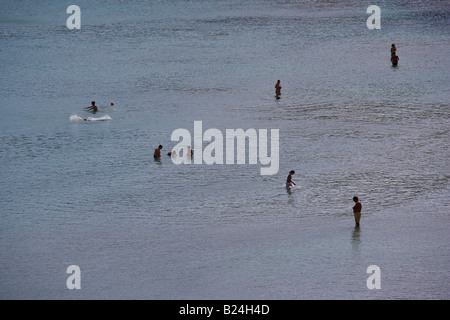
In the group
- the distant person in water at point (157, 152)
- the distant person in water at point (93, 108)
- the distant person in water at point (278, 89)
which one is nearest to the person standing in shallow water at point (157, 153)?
the distant person in water at point (157, 152)

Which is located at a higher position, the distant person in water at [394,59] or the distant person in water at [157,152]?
the distant person in water at [394,59]

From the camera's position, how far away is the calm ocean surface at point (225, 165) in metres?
30.1

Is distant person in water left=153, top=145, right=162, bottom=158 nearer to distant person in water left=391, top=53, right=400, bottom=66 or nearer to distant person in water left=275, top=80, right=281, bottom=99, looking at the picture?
distant person in water left=275, top=80, right=281, bottom=99

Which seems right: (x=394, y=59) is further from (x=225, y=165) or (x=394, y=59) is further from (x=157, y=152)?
(x=157, y=152)

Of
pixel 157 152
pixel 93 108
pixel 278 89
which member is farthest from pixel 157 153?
pixel 278 89

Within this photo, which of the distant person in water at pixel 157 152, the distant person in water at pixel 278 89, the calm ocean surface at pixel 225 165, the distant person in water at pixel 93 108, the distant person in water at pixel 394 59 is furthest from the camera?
the distant person in water at pixel 394 59

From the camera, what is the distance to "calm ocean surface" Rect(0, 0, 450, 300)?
30141mm

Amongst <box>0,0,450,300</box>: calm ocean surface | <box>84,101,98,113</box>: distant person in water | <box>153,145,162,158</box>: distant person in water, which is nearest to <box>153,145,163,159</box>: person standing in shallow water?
<box>153,145,162,158</box>: distant person in water

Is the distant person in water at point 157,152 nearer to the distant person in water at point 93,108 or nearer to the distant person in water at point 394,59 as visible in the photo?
the distant person in water at point 93,108

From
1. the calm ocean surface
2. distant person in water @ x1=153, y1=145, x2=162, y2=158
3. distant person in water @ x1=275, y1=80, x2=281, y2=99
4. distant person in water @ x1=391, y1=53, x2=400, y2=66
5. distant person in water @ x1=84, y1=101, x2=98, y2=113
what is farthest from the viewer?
distant person in water @ x1=391, y1=53, x2=400, y2=66

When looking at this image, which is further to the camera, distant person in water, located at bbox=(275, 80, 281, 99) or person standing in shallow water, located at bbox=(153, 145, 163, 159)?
distant person in water, located at bbox=(275, 80, 281, 99)

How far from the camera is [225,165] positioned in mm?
41938

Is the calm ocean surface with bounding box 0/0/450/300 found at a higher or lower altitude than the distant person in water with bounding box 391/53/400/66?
lower

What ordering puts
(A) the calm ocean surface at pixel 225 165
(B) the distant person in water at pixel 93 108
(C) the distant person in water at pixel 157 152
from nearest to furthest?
(A) the calm ocean surface at pixel 225 165, (C) the distant person in water at pixel 157 152, (B) the distant person in water at pixel 93 108
